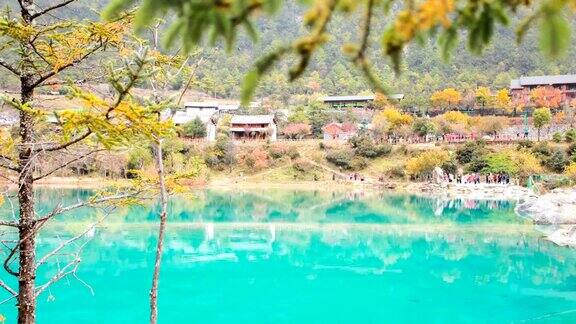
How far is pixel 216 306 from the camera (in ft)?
36.6

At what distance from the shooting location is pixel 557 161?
33.1 m

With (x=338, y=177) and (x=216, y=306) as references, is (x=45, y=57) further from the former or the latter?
(x=338, y=177)

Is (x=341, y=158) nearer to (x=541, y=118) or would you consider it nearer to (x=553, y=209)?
(x=541, y=118)

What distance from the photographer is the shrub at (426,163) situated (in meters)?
33.1

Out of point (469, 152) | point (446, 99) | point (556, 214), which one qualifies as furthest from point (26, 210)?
Answer: point (446, 99)

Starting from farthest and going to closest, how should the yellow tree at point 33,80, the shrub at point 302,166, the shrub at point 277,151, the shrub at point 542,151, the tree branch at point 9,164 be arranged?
the shrub at point 277,151 < the shrub at point 302,166 < the shrub at point 542,151 < the tree branch at point 9,164 < the yellow tree at point 33,80

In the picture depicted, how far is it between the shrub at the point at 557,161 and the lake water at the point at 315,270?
1176 centimetres

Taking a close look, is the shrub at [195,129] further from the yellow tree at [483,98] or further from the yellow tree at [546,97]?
the yellow tree at [546,97]

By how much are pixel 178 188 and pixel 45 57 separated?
2078mm

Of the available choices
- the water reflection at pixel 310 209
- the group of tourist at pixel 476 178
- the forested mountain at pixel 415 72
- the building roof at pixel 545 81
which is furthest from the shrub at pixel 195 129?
the building roof at pixel 545 81

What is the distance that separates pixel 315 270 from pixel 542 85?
44980 mm

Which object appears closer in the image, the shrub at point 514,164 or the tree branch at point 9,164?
the tree branch at point 9,164

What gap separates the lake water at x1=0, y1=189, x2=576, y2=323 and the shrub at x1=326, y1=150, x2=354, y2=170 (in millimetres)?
13848

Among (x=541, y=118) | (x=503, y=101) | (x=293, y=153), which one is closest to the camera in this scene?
(x=541, y=118)
